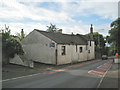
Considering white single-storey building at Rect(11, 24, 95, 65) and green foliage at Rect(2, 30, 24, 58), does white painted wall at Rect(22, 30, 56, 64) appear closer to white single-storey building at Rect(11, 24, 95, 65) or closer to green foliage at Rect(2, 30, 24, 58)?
white single-storey building at Rect(11, 24, 95, 65)

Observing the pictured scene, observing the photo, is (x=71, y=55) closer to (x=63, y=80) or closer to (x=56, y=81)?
(x=63, y=80)

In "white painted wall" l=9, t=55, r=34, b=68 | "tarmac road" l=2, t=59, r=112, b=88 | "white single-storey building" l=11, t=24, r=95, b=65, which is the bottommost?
"tarmac road" l=2, t=59, r=112, b=88

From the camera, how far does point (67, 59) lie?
2505cm

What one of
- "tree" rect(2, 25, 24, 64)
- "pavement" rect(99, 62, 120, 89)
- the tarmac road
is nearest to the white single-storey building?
"tree" rect(2, 25, 24, 64)

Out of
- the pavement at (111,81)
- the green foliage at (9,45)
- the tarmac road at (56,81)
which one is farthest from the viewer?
the green foliage at (9,45)

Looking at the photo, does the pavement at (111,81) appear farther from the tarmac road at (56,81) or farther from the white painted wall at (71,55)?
the white painted wall at (71,55)

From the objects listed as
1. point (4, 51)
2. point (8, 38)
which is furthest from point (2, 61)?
point (8, 38)

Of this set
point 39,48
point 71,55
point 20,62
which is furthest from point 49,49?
point 71,55

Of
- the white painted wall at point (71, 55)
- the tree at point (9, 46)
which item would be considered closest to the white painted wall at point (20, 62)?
the tree at point (9, 46)

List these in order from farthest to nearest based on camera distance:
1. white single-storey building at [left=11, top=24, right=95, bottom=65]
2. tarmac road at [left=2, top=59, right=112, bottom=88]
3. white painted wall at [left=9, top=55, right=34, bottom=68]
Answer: white single-storey building at [left=11, top=24, right=95, bottom=65]
white painted wall at [left=9, top=55, right=34, bottom=68]
tarmac road at [left=2, top=59, right=112, bottom=88]

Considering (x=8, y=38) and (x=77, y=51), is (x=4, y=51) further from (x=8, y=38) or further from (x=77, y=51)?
(x=77, y=51)

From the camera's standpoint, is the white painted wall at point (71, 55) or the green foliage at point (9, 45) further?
the white painted wall at point (71, 55)

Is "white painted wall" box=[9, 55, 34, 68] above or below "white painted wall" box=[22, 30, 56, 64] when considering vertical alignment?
below

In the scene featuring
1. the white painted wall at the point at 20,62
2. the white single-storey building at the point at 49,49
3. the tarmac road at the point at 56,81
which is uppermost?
the white single-storey building at the point at 49,49
